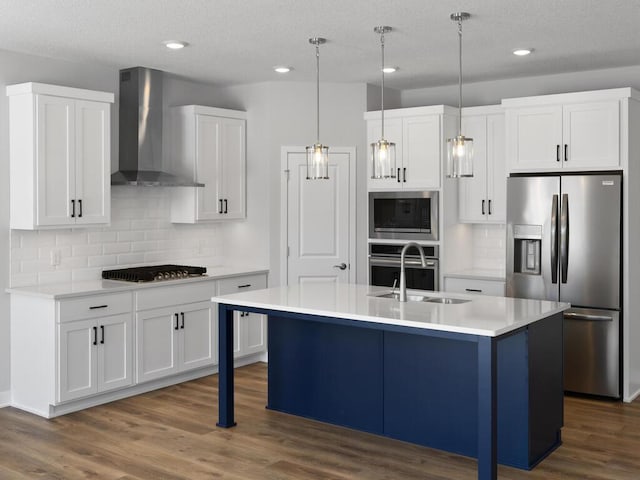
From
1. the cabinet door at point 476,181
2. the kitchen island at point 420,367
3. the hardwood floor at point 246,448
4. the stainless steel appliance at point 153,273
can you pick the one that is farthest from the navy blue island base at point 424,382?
the cabinet door at point 476,181

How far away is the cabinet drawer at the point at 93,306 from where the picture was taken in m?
4.96

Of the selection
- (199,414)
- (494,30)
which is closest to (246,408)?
(199,414)

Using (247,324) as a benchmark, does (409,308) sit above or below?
above

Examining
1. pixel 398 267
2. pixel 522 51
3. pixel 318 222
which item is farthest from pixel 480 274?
pixel 522 51

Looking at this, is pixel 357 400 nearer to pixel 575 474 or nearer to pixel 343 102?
pixel 575 474

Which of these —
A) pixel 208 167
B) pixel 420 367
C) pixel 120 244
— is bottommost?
Answer: pixel 420 367

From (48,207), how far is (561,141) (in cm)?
394

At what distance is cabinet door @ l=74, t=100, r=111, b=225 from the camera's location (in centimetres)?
535

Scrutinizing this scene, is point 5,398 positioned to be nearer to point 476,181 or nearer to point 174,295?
point 174,295

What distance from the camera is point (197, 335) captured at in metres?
6.01

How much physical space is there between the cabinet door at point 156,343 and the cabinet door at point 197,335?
9cm

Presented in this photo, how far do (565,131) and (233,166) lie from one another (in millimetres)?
2927

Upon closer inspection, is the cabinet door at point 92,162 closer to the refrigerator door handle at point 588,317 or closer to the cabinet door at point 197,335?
the cabinet door at point 197,335

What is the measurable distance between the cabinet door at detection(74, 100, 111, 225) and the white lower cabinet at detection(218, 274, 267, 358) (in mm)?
1280
